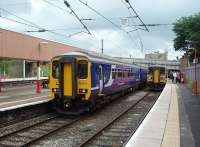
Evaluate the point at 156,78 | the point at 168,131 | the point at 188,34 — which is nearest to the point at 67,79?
the point at 168,131

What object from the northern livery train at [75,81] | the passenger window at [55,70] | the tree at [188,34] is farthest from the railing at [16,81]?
the northern livery train at [75,81]

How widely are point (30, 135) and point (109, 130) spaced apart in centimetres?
278

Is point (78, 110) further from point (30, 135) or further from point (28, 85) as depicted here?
point (28, 85)

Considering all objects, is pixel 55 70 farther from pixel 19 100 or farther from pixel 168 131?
pixel 168 131

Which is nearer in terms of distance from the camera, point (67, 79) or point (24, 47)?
point (67, 79)

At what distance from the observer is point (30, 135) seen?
13.2 meters

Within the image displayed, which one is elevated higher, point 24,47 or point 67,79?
point 24,47

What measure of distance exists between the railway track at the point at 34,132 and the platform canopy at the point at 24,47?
16845 mm

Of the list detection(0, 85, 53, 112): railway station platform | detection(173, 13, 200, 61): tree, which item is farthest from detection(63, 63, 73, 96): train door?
detection(173, 13, 200, 61): tree

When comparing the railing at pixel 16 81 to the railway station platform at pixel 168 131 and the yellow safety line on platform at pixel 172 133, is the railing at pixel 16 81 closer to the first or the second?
the railway station platform at pixel 168 131

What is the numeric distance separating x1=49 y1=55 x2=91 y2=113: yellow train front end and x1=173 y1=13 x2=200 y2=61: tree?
27879mm

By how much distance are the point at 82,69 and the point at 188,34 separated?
100ft

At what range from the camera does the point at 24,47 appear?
36375 mm

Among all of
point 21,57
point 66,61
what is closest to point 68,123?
point 66,61
